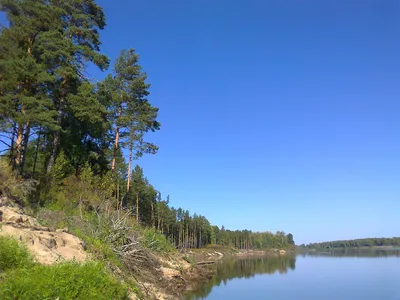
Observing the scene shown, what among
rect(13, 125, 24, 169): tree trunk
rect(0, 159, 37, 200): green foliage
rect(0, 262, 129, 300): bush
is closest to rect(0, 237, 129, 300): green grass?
rect(0, 262, 129, 300): bush

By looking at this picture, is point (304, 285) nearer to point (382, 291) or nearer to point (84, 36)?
point (382, 291)

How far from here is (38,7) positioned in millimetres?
18859

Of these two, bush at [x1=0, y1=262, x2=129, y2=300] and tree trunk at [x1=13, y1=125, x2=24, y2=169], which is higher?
tree trunk at [x1=13, y1=125, x2=24, y2=169]

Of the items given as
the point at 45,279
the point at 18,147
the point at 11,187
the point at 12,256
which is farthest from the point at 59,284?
the point at 18,147

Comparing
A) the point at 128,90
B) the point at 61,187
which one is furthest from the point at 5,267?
the point at 128,90

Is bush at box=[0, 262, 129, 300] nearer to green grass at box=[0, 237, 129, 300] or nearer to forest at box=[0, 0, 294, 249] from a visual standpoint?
green grass at box=[0, 237, 129, 300]

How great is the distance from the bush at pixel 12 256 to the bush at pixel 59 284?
0.39 meters

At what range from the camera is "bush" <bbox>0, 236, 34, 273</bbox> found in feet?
23.9

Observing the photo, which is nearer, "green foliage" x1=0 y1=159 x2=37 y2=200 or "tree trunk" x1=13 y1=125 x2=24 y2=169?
"green foliage" x1=0 y1=159 x2=37 y2=200

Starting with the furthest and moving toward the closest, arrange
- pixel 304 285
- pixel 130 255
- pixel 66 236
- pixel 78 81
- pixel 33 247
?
1. pixel 304 285
2. pixel 78 81
3. pixel 130 255
4. pixel 66 236
5. pixel 33 247

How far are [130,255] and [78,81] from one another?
12.4 meters

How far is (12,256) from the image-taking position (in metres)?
7.45

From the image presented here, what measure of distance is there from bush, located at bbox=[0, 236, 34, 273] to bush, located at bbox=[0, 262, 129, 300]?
1.28 feet

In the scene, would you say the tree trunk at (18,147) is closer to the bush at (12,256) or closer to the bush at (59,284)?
the bush at (12,256)
